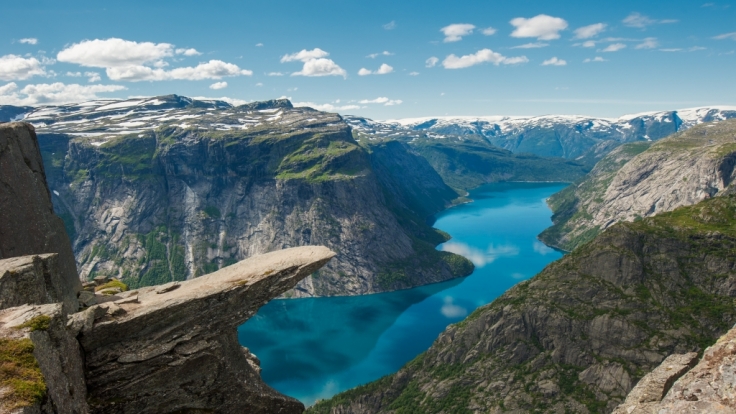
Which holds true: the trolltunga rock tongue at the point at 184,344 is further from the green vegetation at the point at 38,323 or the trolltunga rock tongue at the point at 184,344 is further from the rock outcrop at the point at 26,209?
the rock outcrop at the point at 26,209

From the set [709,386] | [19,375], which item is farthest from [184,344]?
[709,386]

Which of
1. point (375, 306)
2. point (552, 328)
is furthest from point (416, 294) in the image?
point (552, 328)

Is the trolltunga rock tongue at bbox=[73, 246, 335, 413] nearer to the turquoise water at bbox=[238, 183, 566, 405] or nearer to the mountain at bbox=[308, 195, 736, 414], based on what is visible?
the mountain at bbox=[308, 195, 736, 414]

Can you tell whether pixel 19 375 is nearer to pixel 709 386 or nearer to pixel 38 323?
pixel 38 323

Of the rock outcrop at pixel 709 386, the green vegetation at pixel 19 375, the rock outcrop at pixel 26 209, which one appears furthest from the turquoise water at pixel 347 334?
the rock outcrop at pixel 709 386

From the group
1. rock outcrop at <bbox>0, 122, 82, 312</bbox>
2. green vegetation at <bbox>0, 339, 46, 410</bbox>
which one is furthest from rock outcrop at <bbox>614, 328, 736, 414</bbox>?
rock outcrop at <bbox>0, 122, 82, 312</bbox>

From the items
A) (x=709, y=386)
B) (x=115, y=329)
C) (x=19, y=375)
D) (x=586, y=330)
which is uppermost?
(x=19, y=375)
